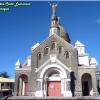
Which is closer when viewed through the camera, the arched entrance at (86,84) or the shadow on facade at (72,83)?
the shadow on facade at (72,83)

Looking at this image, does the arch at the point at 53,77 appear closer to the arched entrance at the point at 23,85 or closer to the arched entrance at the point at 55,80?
the arched entrance at the point at 55,80

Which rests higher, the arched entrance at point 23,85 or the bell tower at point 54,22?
the bell tower at point 54,22

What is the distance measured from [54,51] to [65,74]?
4.60 meters

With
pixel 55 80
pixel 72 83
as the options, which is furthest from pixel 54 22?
pixel 72 83

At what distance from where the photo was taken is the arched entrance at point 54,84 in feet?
125

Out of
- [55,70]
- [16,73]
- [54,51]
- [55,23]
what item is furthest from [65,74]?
[55,23]

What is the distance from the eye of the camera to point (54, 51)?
3931 cm

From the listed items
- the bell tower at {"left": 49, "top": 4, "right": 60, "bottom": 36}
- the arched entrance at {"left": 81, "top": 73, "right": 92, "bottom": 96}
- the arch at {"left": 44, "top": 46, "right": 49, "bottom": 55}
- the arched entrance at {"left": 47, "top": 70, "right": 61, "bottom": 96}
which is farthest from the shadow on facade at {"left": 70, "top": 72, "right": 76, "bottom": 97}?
the bell tower at {"left": 49, "top": 4, "right": 60, "bottom": 36}

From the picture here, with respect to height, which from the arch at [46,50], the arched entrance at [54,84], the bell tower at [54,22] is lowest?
the arched entrance at [54,84]

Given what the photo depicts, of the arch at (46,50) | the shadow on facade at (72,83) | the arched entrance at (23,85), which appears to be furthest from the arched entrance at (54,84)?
the arched entrance at (23,85)

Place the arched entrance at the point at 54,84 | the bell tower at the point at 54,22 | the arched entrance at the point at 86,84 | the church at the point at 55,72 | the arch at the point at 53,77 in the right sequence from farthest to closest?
the bell tower at the point at 54,22, the arched entrance at the point at 86,84, the arched entrance at the point at 54,84, the arch at the point at 53,77, the church at the point at 55,72

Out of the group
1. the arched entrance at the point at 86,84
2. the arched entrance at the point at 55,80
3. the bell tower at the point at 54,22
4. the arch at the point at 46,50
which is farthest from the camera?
the bell tower at the point at 54,22

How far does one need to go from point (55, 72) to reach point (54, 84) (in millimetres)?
2001

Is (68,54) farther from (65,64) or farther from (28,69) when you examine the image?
(28,69)
